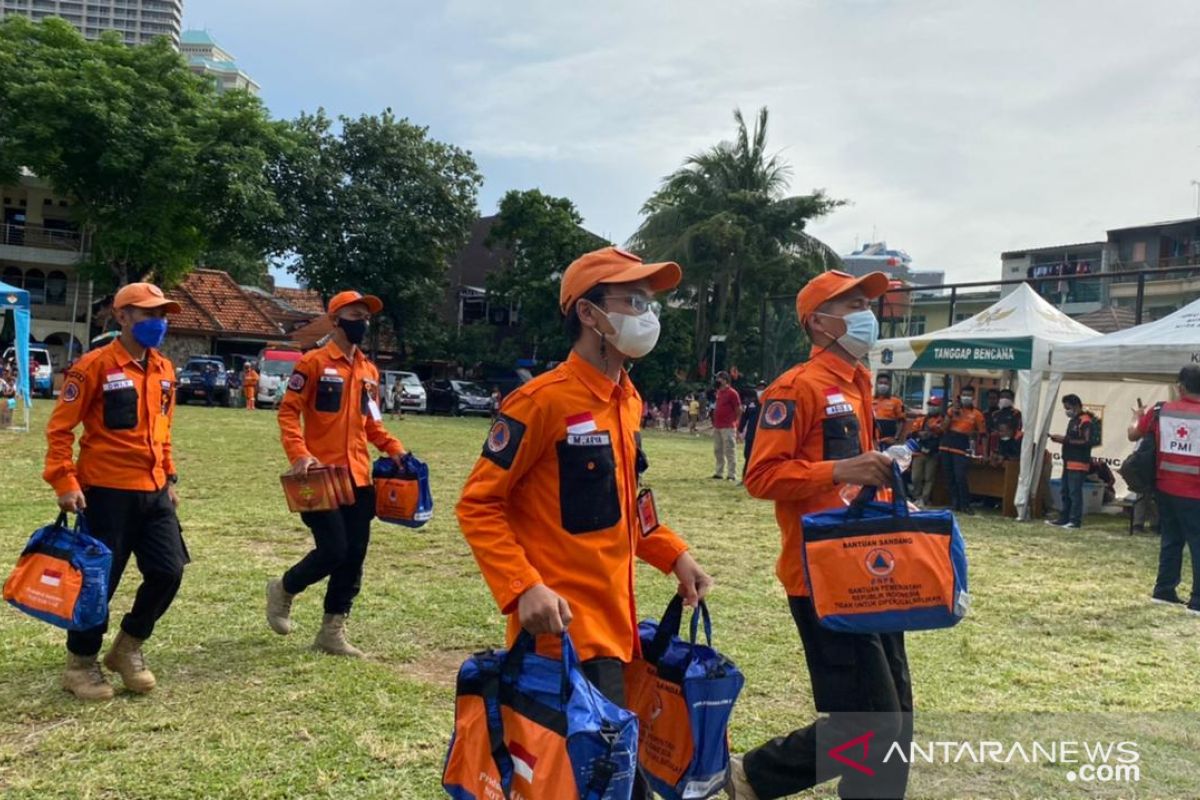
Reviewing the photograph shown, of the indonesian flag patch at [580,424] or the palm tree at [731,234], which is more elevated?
the palm tree at [731,234]

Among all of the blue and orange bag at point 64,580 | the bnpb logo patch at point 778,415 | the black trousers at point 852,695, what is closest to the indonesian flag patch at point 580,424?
the bnpb logo patch at point 778,415

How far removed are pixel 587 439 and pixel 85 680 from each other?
10.6 ft

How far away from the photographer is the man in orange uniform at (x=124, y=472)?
4.38m

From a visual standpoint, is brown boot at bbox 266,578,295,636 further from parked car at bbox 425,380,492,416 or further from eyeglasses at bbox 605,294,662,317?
parked car at bbox 425,380,492,416

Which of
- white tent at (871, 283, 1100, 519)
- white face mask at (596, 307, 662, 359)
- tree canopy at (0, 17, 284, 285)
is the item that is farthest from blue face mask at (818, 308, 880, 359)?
tree canopy at (0, 17, 284, 285)

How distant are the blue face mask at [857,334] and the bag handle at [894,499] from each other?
651 millimetres

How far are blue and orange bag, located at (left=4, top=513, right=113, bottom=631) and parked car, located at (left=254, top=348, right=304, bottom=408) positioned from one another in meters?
29.2

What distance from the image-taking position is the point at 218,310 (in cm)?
4484

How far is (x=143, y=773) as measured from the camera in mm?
3605

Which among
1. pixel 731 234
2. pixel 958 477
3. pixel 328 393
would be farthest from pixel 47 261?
pixel 328 393

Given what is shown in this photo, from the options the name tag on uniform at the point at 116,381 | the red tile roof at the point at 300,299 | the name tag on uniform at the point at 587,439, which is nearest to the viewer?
the name tag on uniform at the point at 587,439

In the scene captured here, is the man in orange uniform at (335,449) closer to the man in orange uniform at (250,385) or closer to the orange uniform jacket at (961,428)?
the orange uniform jacket at (961,428)

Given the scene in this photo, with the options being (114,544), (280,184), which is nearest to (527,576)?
(114,544)

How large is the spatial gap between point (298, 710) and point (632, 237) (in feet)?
114
